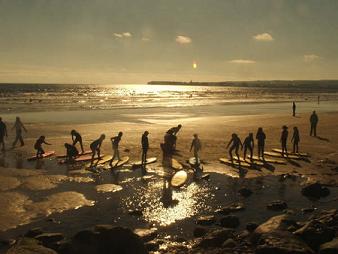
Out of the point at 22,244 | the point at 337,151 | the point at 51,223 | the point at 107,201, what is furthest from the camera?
the point at 337,151

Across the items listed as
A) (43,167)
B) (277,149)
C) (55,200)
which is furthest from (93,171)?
(277,149)

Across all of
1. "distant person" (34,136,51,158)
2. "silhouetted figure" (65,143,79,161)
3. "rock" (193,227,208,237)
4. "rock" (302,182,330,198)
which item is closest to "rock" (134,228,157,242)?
"rock" (193,227,208,237)

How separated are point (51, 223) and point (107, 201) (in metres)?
2.46

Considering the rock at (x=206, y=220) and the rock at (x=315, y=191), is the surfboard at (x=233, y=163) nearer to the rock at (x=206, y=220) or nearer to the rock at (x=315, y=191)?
the rock at (x=315, y=191)

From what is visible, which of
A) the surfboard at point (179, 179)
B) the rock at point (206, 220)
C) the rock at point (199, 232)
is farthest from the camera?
the surfboard at point (179, 179)

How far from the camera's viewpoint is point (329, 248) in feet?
28.0

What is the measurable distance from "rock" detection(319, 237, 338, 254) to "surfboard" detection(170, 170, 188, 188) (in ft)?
Result: 23.5

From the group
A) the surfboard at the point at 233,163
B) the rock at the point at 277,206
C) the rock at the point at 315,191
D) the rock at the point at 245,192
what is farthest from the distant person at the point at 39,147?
the rock at the point at 315,191

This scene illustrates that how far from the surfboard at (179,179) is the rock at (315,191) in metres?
4.62

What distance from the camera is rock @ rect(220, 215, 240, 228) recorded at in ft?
36.5

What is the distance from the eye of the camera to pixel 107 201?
13.4m

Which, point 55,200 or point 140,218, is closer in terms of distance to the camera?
point 140,218

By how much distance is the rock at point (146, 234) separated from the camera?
10084 millimetres

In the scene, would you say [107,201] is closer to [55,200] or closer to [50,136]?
[55,200]
